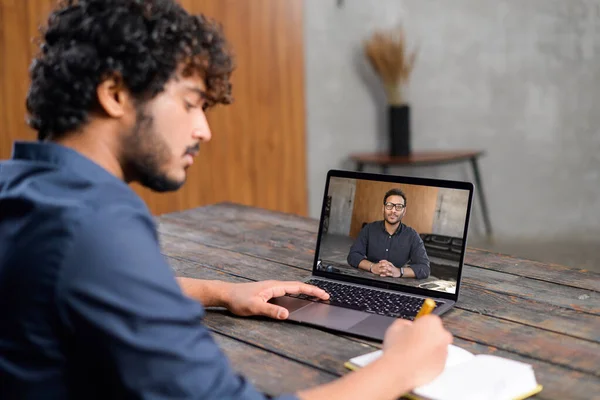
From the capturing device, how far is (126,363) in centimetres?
82

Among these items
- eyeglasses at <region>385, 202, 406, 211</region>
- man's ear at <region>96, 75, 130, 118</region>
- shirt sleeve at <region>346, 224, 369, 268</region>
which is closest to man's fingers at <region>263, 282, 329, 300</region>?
shirt sleeve at <region>346, 224, 369, 268</region>

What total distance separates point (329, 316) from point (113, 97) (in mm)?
603

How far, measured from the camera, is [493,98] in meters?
4.65

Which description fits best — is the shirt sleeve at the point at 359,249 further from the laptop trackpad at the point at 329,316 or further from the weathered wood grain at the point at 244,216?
the weathered wood grain at the point at 244,216

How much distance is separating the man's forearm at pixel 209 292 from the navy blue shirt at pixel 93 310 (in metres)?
0.53

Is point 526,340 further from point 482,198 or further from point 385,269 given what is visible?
point 482,198

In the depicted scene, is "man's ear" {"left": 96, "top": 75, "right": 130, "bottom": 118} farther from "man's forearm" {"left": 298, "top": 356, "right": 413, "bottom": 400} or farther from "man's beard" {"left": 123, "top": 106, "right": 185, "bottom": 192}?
"man's forearm" {"left": 298, "top": 356, "right": 413, "bottom": 400}

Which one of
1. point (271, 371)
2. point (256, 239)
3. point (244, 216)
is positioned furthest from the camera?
point (244, 216)

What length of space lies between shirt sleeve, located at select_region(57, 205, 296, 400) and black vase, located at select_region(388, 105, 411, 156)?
3.43m

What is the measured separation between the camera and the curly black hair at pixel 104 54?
3.27ft

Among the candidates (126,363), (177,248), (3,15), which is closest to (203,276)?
(177,248)

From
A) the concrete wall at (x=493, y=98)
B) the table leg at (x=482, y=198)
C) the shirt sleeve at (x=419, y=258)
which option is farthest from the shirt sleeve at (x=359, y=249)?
the table leg at (x=482, y=198)

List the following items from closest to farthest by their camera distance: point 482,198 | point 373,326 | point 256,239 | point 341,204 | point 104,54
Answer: point 104,54 < point 373,326 < point 341,204 < point 256,239 < point 482,198

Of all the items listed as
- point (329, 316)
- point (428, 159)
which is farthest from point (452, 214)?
point (428, 159)
